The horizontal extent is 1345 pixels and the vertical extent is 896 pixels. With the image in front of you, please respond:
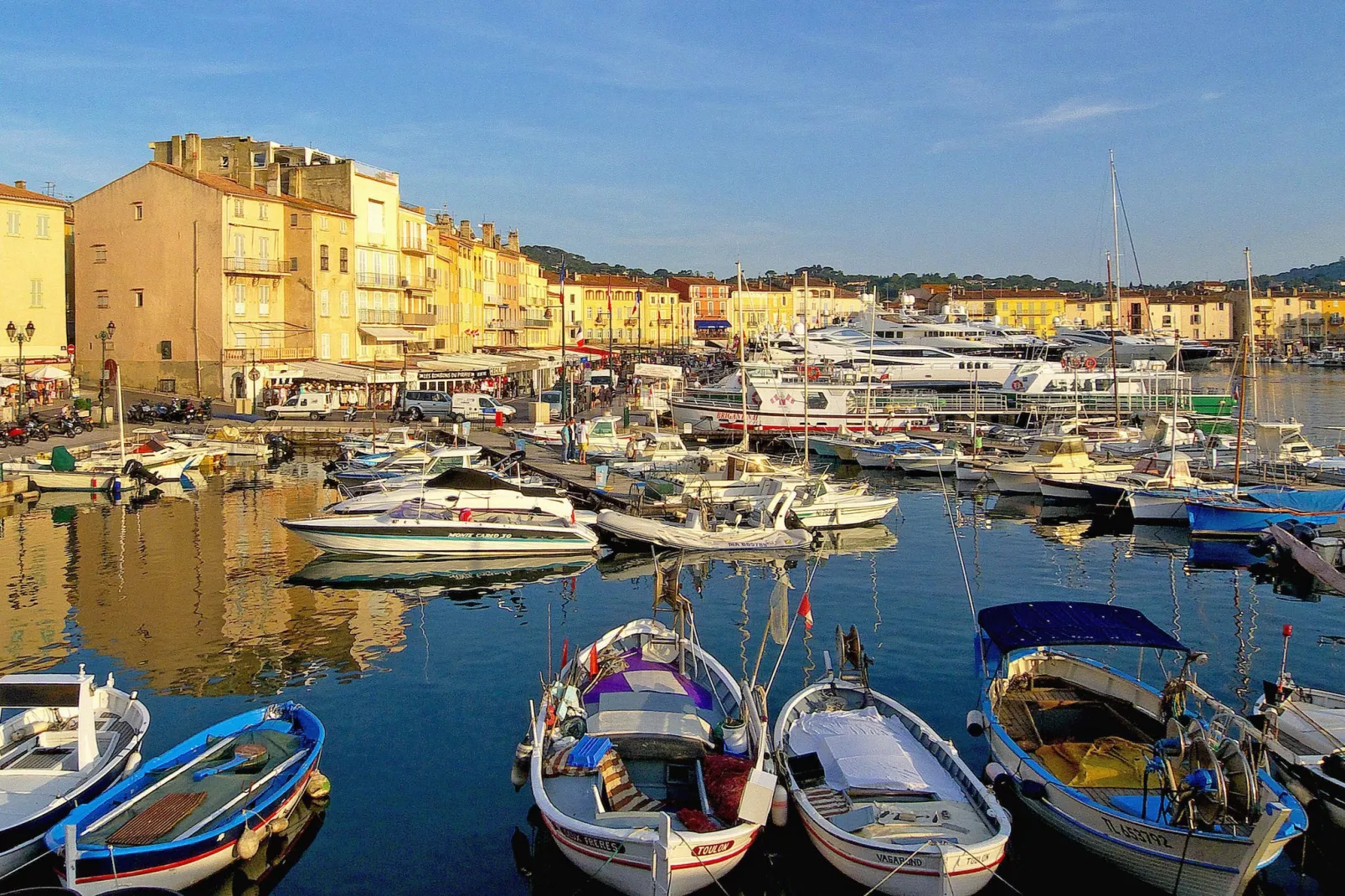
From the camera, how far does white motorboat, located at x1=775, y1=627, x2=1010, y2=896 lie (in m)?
11.6

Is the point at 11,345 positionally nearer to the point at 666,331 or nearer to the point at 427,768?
the point at 427,768

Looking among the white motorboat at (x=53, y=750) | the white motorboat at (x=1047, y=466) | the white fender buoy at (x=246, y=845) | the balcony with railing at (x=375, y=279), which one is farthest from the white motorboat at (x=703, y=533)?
the balcony with railing at (x=375, y=279)

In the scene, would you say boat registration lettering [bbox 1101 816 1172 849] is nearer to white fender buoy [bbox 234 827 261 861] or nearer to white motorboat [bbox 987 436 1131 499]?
white fender buoy [bbox 234 827 261 861]

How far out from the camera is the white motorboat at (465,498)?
30.4 m

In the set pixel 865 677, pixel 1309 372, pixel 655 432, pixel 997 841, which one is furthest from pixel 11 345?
pixel 1309 372

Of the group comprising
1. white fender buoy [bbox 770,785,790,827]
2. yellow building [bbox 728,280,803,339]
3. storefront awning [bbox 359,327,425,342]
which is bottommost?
white fender buoy [bbox 770,785,790,827]

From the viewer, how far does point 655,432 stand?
4897cm


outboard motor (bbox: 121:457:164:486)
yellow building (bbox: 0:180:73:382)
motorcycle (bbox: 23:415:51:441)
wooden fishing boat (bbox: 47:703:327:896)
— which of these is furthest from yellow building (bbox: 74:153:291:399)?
wooden fishing boat (bbox: 47:703:327:896)

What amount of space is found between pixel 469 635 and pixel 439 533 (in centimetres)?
694

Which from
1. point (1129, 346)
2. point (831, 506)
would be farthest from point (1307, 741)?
point (1129, 346)

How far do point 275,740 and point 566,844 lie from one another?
16.2 ft

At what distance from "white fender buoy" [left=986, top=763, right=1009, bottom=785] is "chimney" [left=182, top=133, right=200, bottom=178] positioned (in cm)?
6051

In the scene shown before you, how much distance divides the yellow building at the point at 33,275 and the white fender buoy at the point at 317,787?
52274 mm

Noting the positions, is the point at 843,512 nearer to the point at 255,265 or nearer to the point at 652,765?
the point at 652,765
